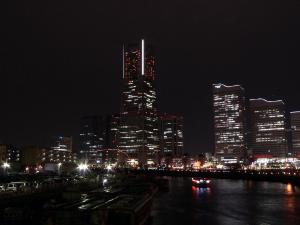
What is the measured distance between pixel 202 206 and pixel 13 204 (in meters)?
25.2

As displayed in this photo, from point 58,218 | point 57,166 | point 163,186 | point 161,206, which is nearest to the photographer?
point 58,218

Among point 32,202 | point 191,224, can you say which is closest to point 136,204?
point 191,224

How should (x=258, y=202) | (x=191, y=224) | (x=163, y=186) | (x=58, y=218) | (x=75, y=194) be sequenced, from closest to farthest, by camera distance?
(x=58, y=218) → (x=191, y=224) → (x=75, y=194) → (x=258, y=202) → (x=163, y=186)

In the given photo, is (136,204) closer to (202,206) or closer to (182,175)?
(202,206)

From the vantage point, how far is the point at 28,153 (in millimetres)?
Result: 184000

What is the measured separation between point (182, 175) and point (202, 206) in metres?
124

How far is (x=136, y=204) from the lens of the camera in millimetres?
36094

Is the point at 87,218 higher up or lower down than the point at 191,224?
higher up

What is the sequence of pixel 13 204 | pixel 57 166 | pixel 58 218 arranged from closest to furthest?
pixel 58 218 < pixel 13 204 < pixel 57 166

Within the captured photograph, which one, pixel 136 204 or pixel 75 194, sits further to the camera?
pixel 75 194

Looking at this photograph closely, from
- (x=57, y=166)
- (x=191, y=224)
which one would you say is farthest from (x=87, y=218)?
(x=57, y=166)

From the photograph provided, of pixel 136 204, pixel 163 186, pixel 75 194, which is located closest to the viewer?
pixel 136 204

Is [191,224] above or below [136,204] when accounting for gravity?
below

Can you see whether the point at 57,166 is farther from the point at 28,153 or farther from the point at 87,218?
the point at 87,218
